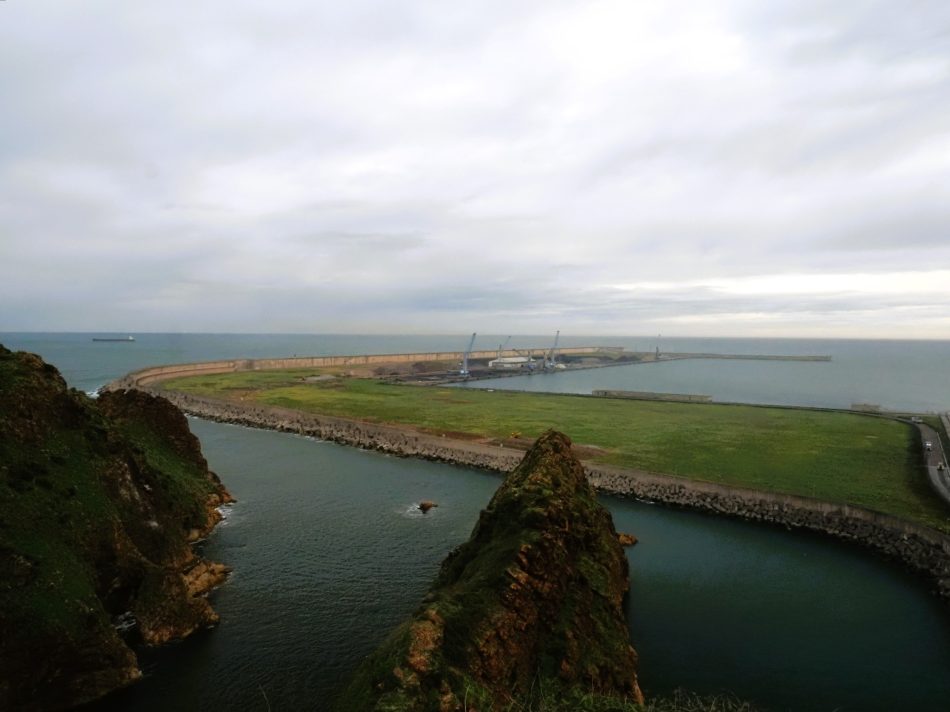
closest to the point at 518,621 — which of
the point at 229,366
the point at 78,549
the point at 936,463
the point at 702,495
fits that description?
the point at 78,549

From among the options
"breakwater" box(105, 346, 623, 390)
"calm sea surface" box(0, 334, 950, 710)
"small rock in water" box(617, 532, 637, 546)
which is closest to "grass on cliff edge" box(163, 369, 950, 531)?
"breakwater" box(105, 346, 623, 390)

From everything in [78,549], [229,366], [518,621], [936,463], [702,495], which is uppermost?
[229,366]

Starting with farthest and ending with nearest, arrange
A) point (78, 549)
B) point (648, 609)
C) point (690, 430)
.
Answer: point (690, 430) → point (648, 609) → point (78, 549)

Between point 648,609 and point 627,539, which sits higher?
point 627,539

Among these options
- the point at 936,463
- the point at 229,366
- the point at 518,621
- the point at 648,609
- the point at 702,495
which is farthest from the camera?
the point at 229,366

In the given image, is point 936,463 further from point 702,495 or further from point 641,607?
point 641,607

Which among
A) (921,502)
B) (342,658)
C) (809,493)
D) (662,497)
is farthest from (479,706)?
(921,502)
